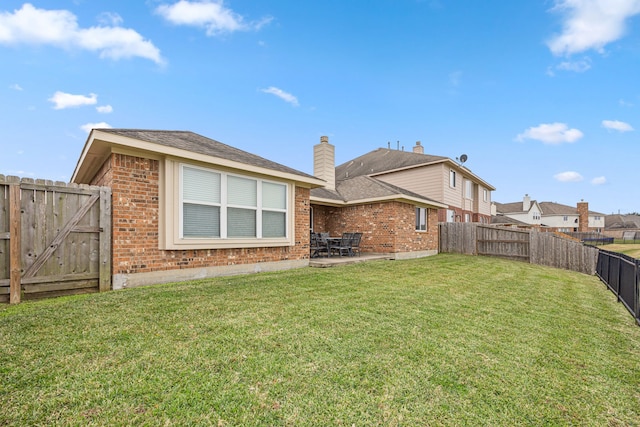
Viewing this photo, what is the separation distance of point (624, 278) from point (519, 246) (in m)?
8.70

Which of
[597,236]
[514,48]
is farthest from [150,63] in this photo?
[597,236]

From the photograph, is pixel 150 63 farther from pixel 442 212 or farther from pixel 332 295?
pixel 442 212

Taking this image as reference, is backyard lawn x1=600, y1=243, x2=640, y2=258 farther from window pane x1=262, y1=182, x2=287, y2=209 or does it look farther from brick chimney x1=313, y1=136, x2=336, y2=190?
window pane x1=262, y1=182, x2=287, y2=209

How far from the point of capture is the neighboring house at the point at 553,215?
43500 mm

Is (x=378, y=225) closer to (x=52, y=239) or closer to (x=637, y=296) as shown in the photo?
(x=637, y=296)

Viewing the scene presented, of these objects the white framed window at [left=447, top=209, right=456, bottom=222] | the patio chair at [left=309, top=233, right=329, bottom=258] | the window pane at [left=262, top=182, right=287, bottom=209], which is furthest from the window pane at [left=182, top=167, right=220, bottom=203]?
the white framed window at [left=447, top=209, right=456, bottom=222]

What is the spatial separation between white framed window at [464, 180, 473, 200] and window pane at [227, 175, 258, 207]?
61.8 feet

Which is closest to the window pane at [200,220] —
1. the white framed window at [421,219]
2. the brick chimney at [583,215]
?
the white framed window at [421,219]

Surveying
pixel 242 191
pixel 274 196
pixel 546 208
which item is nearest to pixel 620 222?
pixel 546 208

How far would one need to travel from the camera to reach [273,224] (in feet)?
28.3

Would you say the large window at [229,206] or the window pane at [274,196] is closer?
the large window at [229,206]

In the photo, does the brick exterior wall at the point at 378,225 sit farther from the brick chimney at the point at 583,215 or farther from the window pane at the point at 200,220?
the brick chimney at the point at 583,215

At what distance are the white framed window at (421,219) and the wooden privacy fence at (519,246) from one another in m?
2.63

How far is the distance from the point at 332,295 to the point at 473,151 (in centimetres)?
2346
